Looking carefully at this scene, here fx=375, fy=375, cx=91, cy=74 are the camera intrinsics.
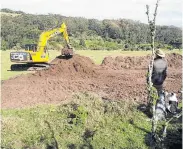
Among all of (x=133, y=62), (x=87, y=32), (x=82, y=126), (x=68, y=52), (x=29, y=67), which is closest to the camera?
(x=82, y=126)

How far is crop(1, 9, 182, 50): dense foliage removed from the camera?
4012cm

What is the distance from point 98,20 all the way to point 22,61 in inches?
1820

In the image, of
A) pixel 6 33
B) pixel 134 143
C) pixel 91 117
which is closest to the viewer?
pixel 134 143

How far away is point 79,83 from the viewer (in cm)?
1447

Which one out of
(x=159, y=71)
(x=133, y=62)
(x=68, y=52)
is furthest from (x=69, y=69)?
(x=159, y=71)

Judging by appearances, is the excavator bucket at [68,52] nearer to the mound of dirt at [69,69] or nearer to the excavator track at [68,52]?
the excavator track at [68,52]

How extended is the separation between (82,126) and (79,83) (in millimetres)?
6321

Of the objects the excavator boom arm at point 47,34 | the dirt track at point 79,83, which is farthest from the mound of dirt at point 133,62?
the excavator boom arm at point 47,34

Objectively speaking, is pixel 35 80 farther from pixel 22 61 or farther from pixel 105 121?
pixel 105 121

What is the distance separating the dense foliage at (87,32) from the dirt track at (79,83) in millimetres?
16921

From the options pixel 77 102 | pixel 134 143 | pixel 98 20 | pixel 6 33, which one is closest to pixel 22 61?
pixel 77 102

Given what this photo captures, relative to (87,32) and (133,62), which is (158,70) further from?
(87,32)

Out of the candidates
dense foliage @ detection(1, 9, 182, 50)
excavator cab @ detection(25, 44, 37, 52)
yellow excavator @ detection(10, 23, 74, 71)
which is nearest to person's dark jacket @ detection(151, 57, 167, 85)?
yellow excavator @ detection(10, 23, 74, 71)

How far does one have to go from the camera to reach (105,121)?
8414mm
